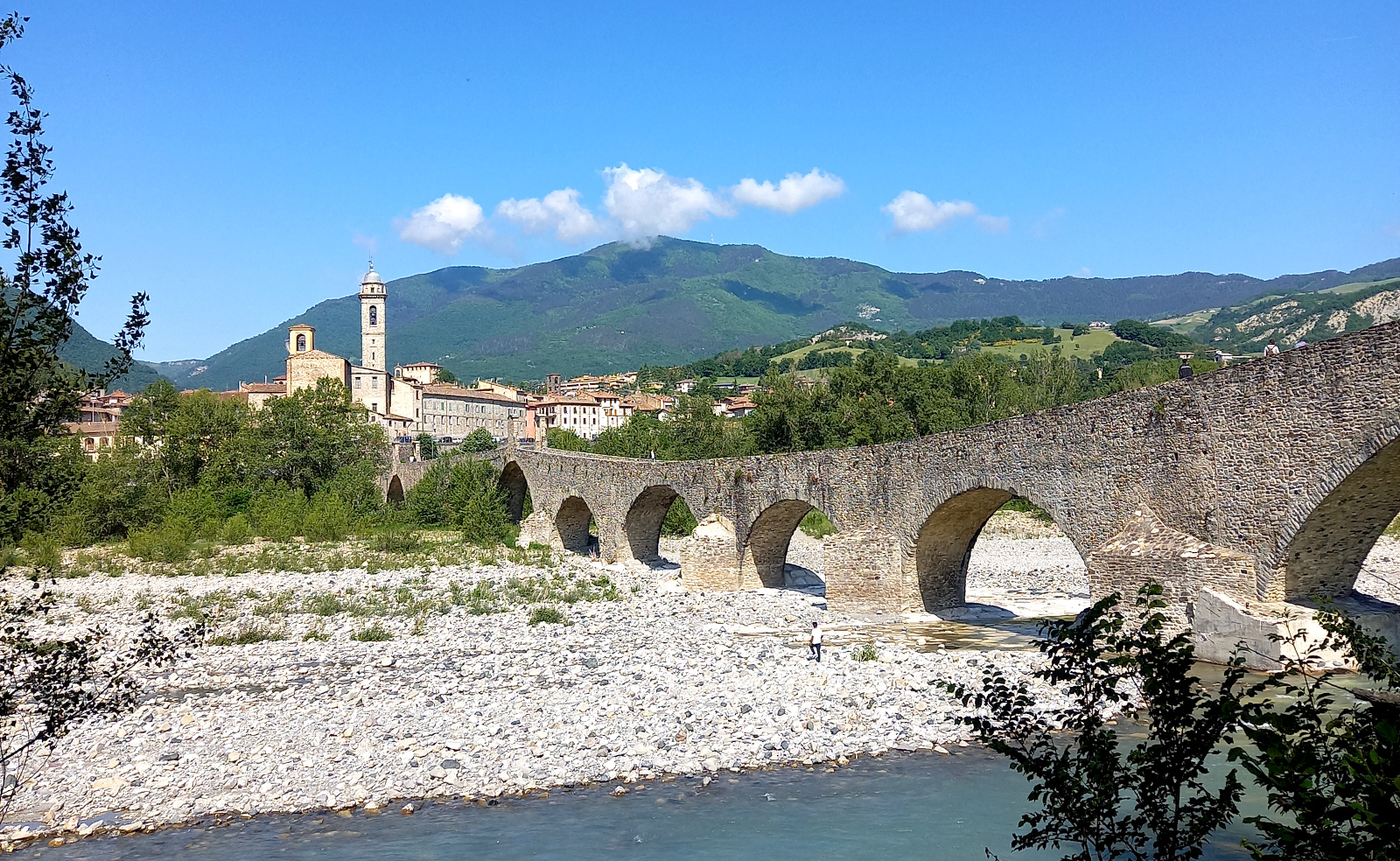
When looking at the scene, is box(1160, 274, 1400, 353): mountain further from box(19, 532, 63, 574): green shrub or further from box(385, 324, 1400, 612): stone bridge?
box(19, 532, 63, 574): green shrub

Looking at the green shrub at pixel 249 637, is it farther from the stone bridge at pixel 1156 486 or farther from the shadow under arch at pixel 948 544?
the shadow under arch at pixel 948 544

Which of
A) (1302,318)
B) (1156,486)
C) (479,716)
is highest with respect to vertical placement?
(1302,318)

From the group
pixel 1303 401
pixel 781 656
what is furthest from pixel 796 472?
pixel 1303 401

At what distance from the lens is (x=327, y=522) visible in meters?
44.8

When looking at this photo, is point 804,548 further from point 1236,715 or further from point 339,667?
point 1236,715

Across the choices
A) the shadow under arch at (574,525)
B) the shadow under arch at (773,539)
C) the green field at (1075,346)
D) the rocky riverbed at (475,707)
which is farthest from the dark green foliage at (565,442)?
the green field at (1075,346)

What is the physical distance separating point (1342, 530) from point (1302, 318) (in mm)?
152452

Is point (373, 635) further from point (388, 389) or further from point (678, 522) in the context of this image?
point (388, 389)

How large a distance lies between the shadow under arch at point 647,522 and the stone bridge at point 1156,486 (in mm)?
6341

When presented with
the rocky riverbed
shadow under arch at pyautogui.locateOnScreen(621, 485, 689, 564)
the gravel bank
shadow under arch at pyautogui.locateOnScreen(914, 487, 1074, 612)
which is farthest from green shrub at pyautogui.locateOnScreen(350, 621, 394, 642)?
shadow under arch at pyautogui.locateOnScreen(621, 485, 689, 564)

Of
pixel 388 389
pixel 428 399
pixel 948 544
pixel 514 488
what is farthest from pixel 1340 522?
pixel 428 399

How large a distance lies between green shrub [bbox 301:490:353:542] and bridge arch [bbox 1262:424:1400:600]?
37.6m

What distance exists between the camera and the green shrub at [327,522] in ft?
144

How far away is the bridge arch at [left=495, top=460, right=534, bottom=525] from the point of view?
1765 inches
